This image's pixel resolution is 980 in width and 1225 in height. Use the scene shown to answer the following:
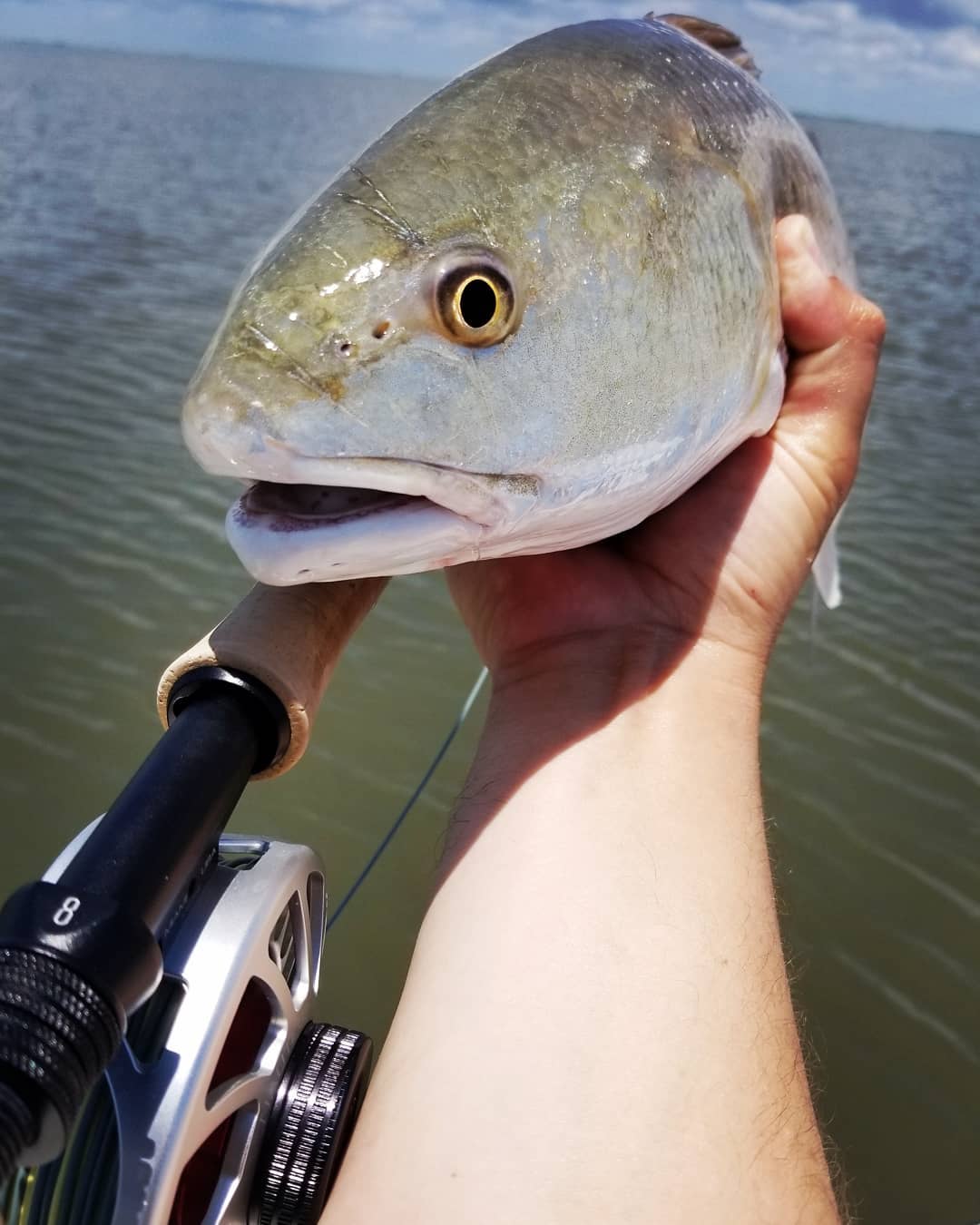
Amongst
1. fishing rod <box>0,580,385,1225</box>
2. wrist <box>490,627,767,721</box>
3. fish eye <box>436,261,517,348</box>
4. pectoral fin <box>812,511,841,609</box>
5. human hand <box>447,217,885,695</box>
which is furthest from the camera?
pectoral fin <box>812,511,841,609</box>

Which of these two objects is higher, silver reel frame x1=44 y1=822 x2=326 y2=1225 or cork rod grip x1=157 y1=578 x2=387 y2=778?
cork rod grip x1=157 y1=578 x2=387 y2=778

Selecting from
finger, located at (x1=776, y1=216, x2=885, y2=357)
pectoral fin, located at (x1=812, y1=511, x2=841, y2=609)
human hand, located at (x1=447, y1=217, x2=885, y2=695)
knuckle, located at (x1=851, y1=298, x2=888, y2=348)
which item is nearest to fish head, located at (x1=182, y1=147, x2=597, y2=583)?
human hand, located at (x1=447, y1=217, x2=885, y2=695)

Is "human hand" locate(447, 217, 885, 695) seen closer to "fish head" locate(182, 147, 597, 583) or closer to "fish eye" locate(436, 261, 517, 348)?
"fish head" locate(182, 147, 597, 583)

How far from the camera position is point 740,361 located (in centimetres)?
186

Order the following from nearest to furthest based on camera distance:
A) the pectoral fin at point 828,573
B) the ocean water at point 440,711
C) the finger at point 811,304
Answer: the finger at point 811,304
the pectoral fin at point 828,573
the ocean water at point 440,711

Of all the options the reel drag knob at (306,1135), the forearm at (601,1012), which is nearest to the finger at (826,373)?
the forearm at (601,1012)

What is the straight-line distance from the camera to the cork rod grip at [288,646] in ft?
4.81

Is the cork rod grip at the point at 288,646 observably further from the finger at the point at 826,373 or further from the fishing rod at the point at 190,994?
the finger at the point at 826,373

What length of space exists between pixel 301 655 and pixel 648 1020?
2.22 feet

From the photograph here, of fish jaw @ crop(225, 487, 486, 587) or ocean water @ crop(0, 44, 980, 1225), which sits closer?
fish jaw @ crop(225, 487, 486, 587)

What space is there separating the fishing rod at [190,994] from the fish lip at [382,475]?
0.33 m

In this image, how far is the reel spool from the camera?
1053 millimetres

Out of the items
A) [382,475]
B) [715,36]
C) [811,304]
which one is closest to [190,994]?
[382,475]

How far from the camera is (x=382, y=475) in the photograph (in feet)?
4.15
